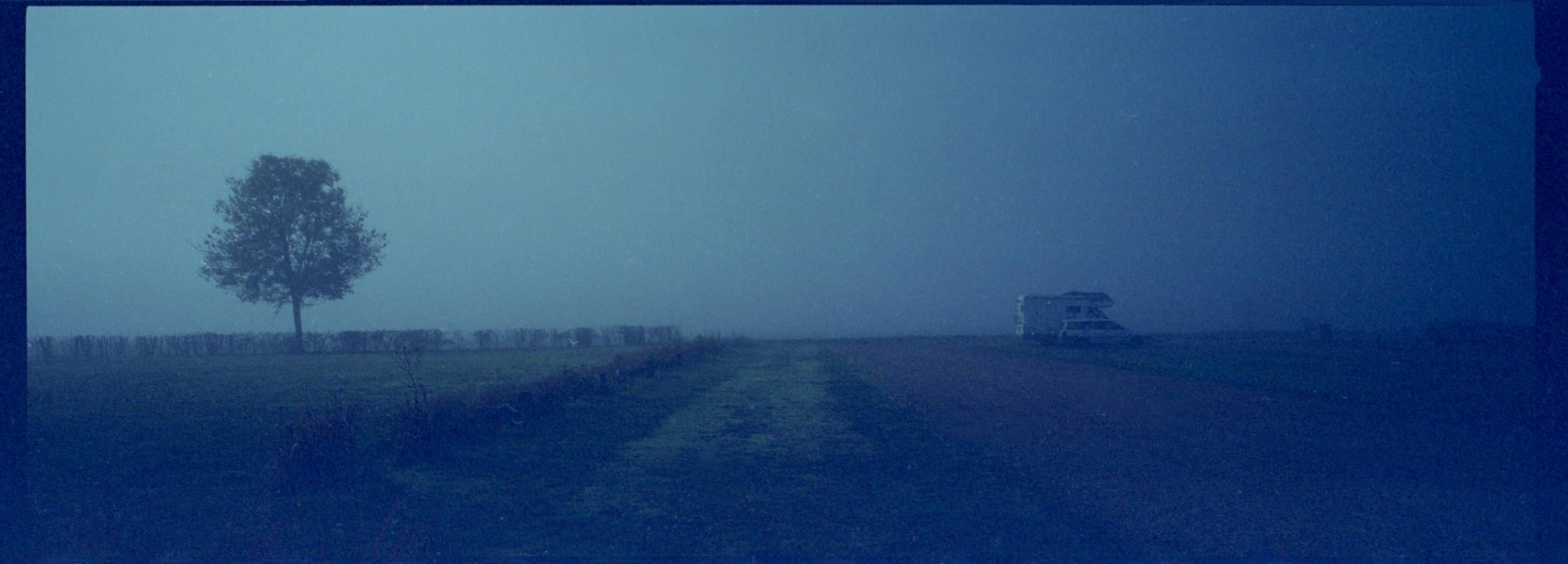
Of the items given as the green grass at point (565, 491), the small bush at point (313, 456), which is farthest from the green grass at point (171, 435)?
the small bush at point (313, 456)

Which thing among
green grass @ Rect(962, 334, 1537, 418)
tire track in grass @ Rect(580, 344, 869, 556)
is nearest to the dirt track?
green grass @ Rect(962, 334, 1537, 418)

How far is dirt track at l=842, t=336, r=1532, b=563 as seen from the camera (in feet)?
17.9

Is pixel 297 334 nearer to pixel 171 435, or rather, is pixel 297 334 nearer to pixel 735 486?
pixel 171 435

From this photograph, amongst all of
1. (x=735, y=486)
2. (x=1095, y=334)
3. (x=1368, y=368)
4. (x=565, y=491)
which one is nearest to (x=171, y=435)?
(x=565, y=491)

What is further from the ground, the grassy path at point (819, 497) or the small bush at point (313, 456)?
the small bush at point (313, 456)

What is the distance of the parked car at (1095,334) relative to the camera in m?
20.4

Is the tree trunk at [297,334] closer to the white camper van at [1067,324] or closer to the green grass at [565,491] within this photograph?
the green grass at [565,491]

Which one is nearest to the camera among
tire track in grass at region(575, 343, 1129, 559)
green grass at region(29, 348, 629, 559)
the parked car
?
tire track in grass at region(575, 343, 1129, 559)

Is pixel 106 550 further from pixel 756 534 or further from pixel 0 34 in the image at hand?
pixel 756 534

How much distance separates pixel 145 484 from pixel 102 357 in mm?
24463

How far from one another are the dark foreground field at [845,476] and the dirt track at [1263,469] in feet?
0.12

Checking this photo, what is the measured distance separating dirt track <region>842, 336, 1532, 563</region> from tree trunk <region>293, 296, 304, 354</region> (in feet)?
51.0

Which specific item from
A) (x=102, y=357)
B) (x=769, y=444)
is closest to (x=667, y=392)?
(x=769, y=444)

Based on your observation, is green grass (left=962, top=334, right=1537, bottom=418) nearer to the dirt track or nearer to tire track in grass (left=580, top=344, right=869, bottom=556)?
the dirt track
